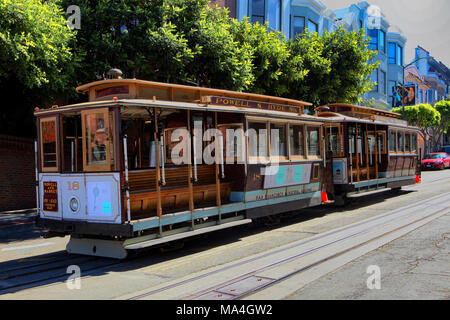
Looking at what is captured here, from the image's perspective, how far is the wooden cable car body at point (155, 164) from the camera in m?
7.12

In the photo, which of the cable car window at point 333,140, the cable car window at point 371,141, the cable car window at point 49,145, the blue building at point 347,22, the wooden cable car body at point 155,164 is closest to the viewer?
the wooden cable car body at point 155,164

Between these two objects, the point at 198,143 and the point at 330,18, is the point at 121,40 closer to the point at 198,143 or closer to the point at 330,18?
the point at 198,143

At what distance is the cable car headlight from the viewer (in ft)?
24.3

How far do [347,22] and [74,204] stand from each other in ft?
123

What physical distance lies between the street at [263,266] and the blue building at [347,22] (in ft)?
55.6

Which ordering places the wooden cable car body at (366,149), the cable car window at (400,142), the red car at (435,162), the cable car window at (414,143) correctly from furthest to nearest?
the red car at (435,162) < the cable car window at (414,143) < the cable car window at (400,142) < the wooden cable car body at (366,149)

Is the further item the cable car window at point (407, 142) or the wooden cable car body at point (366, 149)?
the cable car window at point (407, 142)

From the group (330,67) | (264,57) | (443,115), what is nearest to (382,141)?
(330,67)

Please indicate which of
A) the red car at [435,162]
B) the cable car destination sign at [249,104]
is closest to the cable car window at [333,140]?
the cable car destination sign at [249,104]

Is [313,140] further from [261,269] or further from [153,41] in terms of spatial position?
[261,269]

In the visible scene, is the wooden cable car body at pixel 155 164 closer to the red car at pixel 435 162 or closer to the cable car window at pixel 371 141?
the cable car window at pixel 371 141

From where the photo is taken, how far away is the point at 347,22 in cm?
3938
